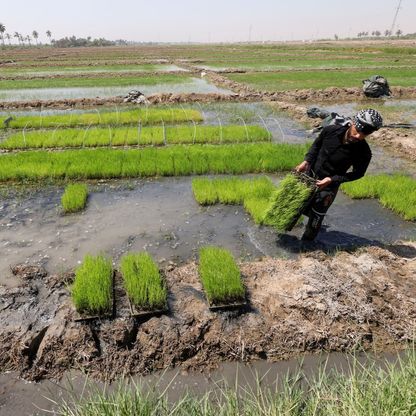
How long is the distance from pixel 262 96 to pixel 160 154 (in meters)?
9.44

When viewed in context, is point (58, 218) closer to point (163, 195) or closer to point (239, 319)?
point (163, 195)

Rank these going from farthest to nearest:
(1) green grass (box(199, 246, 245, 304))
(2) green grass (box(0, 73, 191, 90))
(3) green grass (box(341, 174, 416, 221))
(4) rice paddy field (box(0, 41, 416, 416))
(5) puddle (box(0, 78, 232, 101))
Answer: (2) green grass (box(0, 73, 191, 90)), (5) puddle (box(0, 78, 232, 101)), (3) green grass (box(341, 174, 416, 221)), (1) green grass (box(199, 246, 245, 304)), (4) rice paddy field (box(0, 41, 416, 416))

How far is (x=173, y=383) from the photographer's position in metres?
2.66

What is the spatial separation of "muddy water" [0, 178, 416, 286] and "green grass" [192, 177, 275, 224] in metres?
0.14

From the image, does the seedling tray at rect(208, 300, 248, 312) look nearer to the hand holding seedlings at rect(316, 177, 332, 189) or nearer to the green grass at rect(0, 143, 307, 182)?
the hand holding seedlings at rect(316, 177, 332, 189)

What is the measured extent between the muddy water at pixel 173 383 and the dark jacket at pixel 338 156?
5.83 feet

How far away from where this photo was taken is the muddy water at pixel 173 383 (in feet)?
8.09

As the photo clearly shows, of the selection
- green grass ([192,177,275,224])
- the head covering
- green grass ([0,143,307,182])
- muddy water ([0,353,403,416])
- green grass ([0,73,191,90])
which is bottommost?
green grass ([0,73,191,90])

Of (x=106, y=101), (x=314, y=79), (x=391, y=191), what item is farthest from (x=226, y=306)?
(x=314, y=79)

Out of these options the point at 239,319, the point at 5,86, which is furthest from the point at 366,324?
the point at 5,86

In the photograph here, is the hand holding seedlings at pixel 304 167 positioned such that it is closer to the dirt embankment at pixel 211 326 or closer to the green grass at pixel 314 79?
the dirt embankment at pixel 211 326

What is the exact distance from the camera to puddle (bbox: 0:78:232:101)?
16011mm

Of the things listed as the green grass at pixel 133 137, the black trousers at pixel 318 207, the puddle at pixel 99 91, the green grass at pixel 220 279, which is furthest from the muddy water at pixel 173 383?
the puddle at pixel 99 91

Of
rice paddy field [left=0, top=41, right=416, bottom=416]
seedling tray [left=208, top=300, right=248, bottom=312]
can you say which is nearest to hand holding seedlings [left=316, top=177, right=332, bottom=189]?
→ rice paddy field [left=0, top=41, right=416, bottom=416]
